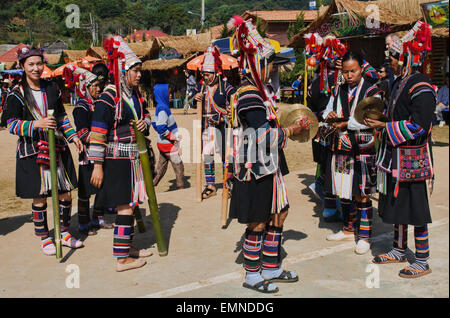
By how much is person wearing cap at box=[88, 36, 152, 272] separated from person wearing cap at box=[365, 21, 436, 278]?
2181 mm

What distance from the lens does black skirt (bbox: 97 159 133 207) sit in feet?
15.0

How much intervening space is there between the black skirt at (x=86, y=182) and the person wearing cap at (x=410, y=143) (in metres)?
3.20

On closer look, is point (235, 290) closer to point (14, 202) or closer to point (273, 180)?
point (273, 180)

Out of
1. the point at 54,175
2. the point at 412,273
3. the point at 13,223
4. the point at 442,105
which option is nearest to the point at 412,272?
the point at 412,273

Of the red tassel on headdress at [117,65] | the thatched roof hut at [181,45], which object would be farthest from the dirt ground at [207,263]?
the thatched roof hut at [181,45]

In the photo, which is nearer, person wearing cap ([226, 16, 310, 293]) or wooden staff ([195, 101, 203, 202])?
person wearing cap ([226, 16, 310, 293])

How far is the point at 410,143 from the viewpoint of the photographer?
164 inches

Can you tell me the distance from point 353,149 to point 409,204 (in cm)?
97

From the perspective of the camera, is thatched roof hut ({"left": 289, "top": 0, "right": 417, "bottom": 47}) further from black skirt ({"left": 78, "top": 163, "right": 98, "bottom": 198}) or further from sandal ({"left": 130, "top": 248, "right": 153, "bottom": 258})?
sandal ({"left": 130, "top": 248, "right": 153, "bottom": 258})

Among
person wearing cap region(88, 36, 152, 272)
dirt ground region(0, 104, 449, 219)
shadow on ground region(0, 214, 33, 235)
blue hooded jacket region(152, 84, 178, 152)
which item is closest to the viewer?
person wearing cap region(88, 36, 152, 272)

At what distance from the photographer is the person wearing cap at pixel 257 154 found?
384 cm

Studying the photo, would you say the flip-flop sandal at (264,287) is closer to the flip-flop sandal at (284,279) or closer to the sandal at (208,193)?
the flip-flop sandal at (284,279)

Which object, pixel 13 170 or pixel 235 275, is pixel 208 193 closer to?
pixel 235 275

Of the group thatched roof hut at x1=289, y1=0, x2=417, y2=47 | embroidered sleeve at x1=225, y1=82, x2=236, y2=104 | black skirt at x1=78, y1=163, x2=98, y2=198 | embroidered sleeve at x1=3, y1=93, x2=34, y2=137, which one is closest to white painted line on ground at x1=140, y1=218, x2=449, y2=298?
→ black skirt at x1=78, y1=163, x2=98, y2=198
